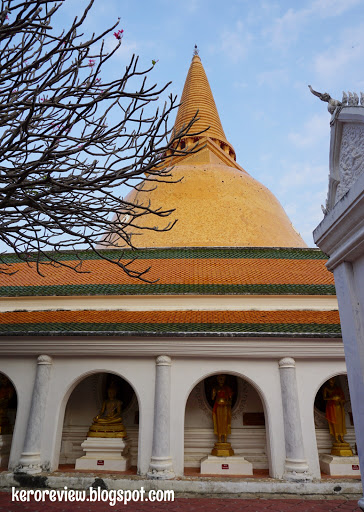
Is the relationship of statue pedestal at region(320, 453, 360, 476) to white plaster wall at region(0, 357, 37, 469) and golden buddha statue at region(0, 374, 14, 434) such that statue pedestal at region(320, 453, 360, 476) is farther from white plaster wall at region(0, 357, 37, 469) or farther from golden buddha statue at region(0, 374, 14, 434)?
golden buddha statue at region(0, 374, 14, 434)

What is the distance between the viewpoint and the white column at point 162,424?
6449mm

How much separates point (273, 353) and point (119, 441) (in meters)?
3.62

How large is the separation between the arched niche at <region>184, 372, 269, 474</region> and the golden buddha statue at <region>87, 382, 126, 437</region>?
145cm

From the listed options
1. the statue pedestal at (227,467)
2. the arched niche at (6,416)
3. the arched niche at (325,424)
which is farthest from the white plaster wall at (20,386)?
the arched niche at (325,424)

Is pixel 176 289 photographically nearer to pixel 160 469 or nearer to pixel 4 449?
pixel 160 469

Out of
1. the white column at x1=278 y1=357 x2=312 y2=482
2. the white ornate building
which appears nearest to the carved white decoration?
the white ornate building

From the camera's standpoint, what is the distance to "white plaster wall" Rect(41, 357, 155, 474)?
6.88 meters

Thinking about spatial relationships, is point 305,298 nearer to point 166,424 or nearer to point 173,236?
point 166,424

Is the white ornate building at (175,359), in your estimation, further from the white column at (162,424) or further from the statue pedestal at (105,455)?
the statue pedestal at (105,455)

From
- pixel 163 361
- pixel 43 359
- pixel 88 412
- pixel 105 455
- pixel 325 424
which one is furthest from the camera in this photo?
pixel 88 412

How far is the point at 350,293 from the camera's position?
2.73 metres

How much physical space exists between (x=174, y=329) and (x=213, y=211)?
27.3 ft

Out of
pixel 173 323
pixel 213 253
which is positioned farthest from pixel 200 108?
pixel 173 323

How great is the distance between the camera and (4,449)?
7.73 metres
